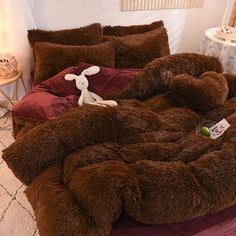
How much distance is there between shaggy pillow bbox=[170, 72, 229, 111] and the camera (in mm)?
1413

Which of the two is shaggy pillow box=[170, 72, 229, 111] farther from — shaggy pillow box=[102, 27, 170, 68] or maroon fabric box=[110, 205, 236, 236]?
maroon fabric box=[110, 205, 236, 236]

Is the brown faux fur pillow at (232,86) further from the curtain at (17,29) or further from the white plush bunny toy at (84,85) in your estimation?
the curtain at (17,29)

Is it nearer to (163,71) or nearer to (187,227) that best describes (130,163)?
(187,227)

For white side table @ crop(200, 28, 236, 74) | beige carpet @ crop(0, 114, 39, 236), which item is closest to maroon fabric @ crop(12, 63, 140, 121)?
beige carpet @ crop(0, 114, 39, 236)

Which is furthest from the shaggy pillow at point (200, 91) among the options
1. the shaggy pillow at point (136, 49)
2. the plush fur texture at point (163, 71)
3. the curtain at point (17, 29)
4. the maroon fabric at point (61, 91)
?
the curtain at point (17, 29)

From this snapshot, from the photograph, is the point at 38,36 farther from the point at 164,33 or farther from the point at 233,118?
the point at 233,118

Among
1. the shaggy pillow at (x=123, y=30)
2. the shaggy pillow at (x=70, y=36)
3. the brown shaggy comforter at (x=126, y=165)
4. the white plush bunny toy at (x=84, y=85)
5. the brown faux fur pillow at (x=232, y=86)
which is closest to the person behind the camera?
the brown shaggy comforter at (x=126, y=165)

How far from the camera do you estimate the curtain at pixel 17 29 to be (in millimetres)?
1695

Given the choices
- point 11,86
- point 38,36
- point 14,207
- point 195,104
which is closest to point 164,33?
point 195,104

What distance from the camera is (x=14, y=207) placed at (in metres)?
1.46

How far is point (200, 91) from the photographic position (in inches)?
55.7

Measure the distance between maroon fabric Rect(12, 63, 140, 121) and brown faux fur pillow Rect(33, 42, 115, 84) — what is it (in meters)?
0.11

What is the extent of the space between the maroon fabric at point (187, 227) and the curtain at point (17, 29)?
145cm

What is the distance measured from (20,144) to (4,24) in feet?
3.88
